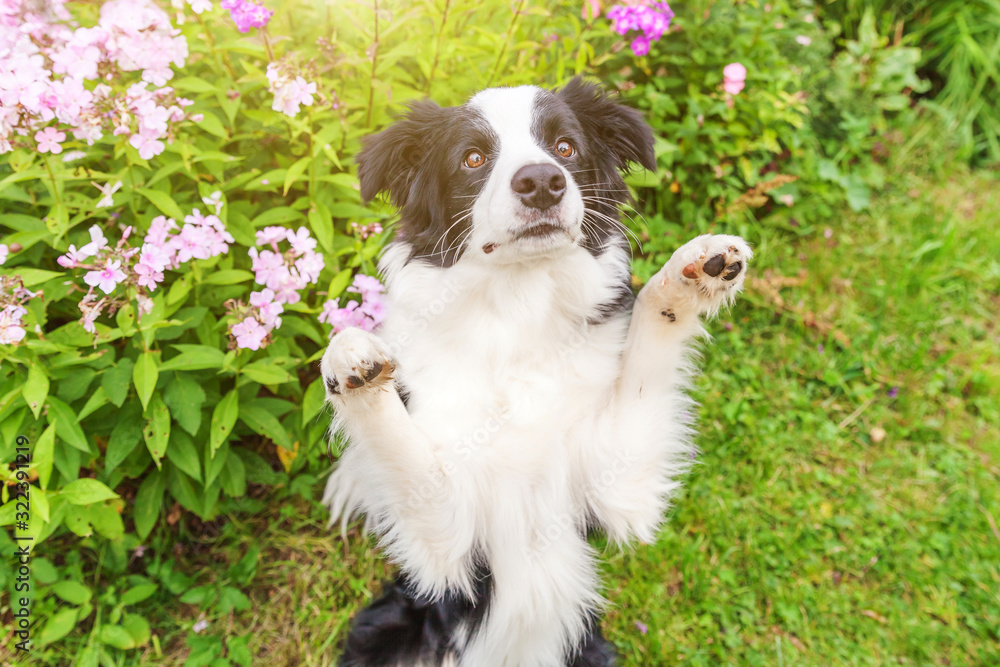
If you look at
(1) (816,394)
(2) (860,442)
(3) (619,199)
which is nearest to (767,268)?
(1) (816,394)

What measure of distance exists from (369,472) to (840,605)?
8.55 ft

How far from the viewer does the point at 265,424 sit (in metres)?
2.63

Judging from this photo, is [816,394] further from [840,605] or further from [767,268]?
[840,605]

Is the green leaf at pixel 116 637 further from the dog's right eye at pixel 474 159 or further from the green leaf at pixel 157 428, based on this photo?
the dog's right eye at pixel 474 159

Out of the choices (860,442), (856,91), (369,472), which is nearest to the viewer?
(369,472)

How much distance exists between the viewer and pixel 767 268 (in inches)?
169

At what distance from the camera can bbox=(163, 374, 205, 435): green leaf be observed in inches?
96.0

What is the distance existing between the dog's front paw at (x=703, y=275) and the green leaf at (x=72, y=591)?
112 inches

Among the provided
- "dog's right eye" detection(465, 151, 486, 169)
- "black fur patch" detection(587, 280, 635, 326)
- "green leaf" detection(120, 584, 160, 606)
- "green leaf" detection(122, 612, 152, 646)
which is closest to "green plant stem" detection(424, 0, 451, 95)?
"dog's right eye" detection(465, 151, 486, 169)

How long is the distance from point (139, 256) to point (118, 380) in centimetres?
58

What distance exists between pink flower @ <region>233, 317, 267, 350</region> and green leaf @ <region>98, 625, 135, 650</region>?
1.68 m

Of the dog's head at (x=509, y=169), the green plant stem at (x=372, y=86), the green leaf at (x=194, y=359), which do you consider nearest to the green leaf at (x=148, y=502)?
the green leaf at (x=194, y=359)

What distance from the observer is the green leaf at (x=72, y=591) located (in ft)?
9.07

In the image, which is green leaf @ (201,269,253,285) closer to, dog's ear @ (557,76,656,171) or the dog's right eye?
the dog's right eye
